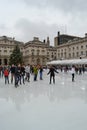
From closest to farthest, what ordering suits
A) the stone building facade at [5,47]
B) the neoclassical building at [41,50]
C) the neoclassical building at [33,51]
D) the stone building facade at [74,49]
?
the stone building facade at [74,49], the neoclassical building at [41,50], the neoclassical building at [33,51], the stone building facade at [5,47]

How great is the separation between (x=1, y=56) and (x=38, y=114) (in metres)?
84.8

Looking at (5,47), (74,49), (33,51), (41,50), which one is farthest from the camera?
(5,47)

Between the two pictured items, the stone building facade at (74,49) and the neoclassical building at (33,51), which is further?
the neoclassical building at (33,51)

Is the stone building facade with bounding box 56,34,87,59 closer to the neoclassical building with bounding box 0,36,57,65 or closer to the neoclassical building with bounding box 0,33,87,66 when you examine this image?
the neoclassical building with bounding box 0,33,87,66

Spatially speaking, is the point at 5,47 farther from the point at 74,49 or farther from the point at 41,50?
Result: the point at 74,49

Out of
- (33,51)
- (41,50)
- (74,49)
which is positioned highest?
(41,50)

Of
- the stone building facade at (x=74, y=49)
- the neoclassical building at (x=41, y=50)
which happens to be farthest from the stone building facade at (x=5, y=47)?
the stone building facade at (x=74, y=49)

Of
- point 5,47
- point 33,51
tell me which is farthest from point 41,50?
point 5,47

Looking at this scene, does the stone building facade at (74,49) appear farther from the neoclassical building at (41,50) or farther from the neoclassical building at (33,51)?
the neoclassical building at (33,51)

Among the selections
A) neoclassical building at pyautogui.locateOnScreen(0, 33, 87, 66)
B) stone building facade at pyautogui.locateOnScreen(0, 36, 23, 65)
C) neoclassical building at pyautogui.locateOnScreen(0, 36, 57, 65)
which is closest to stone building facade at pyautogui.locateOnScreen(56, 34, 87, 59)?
neoclassical building at pyautogui.locateOnScreen(0, 33, 87, 66)

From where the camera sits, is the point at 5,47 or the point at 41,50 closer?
the point at 41,50

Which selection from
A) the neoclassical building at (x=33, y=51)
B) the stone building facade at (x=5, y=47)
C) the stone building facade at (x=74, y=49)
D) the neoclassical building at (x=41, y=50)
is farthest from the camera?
the stone building facade at (x=5, y=47)

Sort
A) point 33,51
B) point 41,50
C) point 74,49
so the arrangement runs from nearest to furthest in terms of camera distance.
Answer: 1. point 74,49
2. point 33,51
3. point 41,50

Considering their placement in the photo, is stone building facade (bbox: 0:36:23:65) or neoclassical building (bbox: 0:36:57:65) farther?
stone building facade (bbox: 0:36:23:65)
